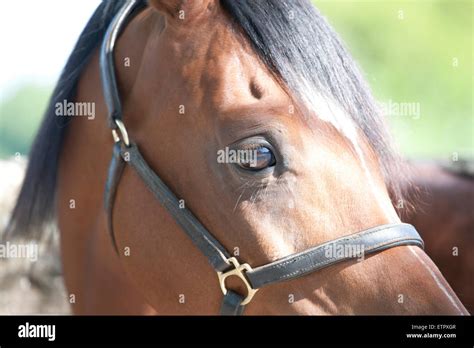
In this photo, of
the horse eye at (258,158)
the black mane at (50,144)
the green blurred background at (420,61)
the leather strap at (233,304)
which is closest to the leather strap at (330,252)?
the leather strap at (233,304)

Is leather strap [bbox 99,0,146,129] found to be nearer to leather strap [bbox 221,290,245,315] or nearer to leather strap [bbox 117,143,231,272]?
leather strap [bbox 117,143,231,272]

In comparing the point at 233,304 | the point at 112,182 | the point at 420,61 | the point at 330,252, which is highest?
the point at 420,61

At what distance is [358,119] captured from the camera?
2.03 metres

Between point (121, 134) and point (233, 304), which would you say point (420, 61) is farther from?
point (233, 304)

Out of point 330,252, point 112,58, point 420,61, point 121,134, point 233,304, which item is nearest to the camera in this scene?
point 330,252

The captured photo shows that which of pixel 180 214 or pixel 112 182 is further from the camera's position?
pixel 112 182

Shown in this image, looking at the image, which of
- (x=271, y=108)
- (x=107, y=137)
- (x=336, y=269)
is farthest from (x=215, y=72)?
(x=336, y=269)

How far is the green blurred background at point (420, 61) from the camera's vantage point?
1167 cm

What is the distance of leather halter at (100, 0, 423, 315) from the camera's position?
72.7 inches

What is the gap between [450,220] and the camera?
4.53 m

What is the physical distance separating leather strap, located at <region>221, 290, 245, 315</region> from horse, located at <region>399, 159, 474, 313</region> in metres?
2.45

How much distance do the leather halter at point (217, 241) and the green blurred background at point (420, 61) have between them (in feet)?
30.8

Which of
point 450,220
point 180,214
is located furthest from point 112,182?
point 450,220

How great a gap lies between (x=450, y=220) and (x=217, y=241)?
9.94 feet
